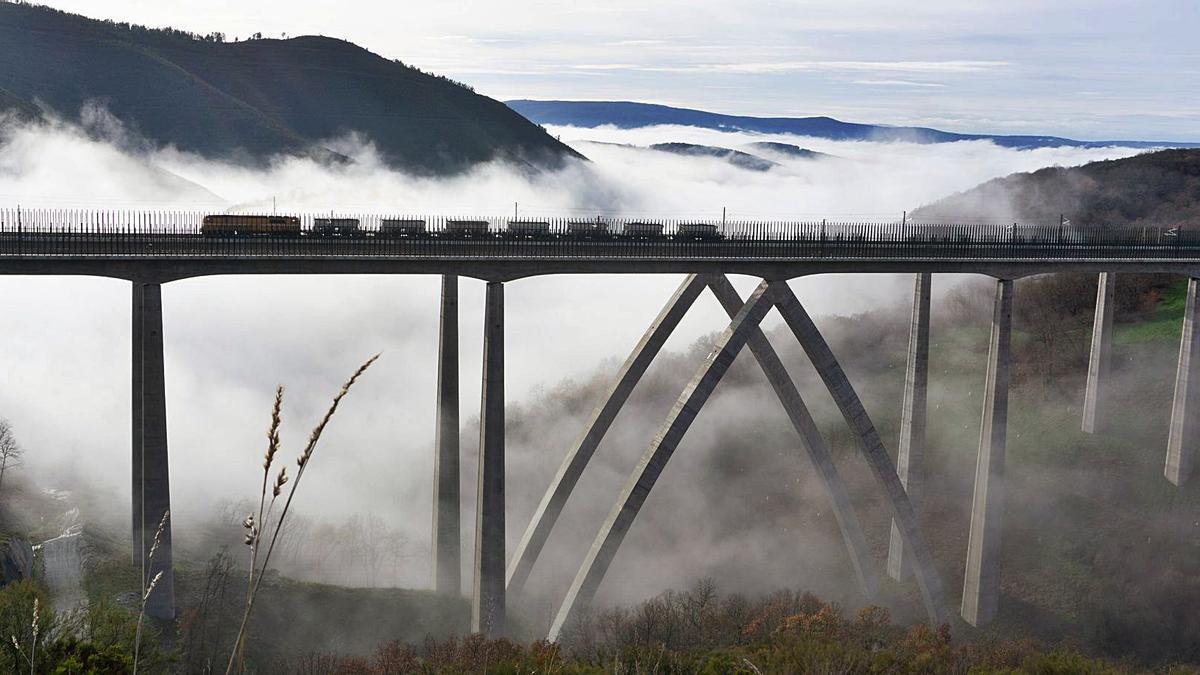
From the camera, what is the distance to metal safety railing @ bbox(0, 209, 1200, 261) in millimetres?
39875

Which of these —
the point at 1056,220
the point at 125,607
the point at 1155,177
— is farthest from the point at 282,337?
the point at 1155,177

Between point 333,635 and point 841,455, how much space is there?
40.7m

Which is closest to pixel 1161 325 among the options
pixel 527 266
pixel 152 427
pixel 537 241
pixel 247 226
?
pixel 537 241

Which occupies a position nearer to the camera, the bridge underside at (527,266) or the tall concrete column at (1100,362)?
the bridge underside at (527,266)

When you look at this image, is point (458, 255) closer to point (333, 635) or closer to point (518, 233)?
point (518, 233)

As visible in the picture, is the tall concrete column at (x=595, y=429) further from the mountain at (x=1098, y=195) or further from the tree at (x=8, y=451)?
the mountain at (x=1098, y=195)

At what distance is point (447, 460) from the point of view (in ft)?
165

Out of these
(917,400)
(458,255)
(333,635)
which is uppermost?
(458,255)

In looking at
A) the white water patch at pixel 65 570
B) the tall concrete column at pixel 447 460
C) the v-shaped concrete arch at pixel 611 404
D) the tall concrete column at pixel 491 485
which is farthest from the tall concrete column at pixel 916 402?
the white water patch at pixel 65 570

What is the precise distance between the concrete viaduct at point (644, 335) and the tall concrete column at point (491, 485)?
61mm

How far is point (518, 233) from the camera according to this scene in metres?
45.2

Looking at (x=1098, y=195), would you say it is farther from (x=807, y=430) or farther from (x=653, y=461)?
(x=653, y=461)

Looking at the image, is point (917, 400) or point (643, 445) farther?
point (643, 445)

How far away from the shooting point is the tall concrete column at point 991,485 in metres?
52.1
